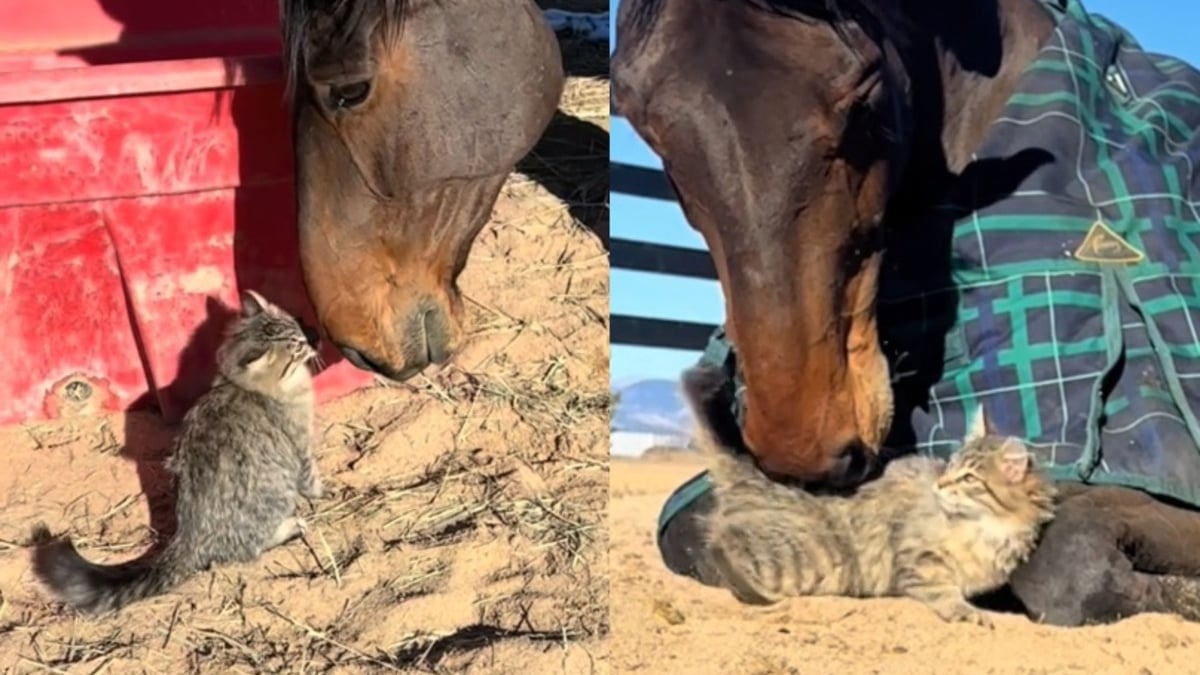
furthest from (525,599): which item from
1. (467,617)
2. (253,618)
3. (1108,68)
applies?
(1108,68)

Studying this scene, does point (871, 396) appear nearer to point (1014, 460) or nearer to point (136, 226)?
point (1014, 460)

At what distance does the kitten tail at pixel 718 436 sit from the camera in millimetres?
1469

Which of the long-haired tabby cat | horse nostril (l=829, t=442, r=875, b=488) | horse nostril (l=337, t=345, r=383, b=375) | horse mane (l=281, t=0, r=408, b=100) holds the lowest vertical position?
the long-haired tabby cat

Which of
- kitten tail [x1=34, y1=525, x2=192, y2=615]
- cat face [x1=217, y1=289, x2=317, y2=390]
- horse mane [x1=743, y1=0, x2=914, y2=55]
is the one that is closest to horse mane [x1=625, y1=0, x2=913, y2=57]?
horse mane [x1=743, y1=0, x2=914, y2=55]

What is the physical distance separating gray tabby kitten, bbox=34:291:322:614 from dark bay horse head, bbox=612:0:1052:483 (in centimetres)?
80

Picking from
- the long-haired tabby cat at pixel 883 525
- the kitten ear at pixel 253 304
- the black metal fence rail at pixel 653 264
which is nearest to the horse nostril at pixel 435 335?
the black metal fence rail at pixel 653 264

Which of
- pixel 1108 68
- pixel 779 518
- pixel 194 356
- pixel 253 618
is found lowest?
pixel 253 618

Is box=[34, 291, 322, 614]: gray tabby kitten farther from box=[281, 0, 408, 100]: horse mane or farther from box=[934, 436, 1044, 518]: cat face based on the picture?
box=[934, 436, 1044, 518]: cat face

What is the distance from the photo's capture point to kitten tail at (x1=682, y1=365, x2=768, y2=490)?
1.47m

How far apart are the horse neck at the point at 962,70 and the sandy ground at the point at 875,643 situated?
0.45m

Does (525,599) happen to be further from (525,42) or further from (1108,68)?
(1108,68)

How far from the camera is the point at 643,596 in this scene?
5.38ft

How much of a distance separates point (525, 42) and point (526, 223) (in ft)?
3.29

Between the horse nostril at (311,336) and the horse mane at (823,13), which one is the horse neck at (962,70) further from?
the horse nostril at (311,336)
